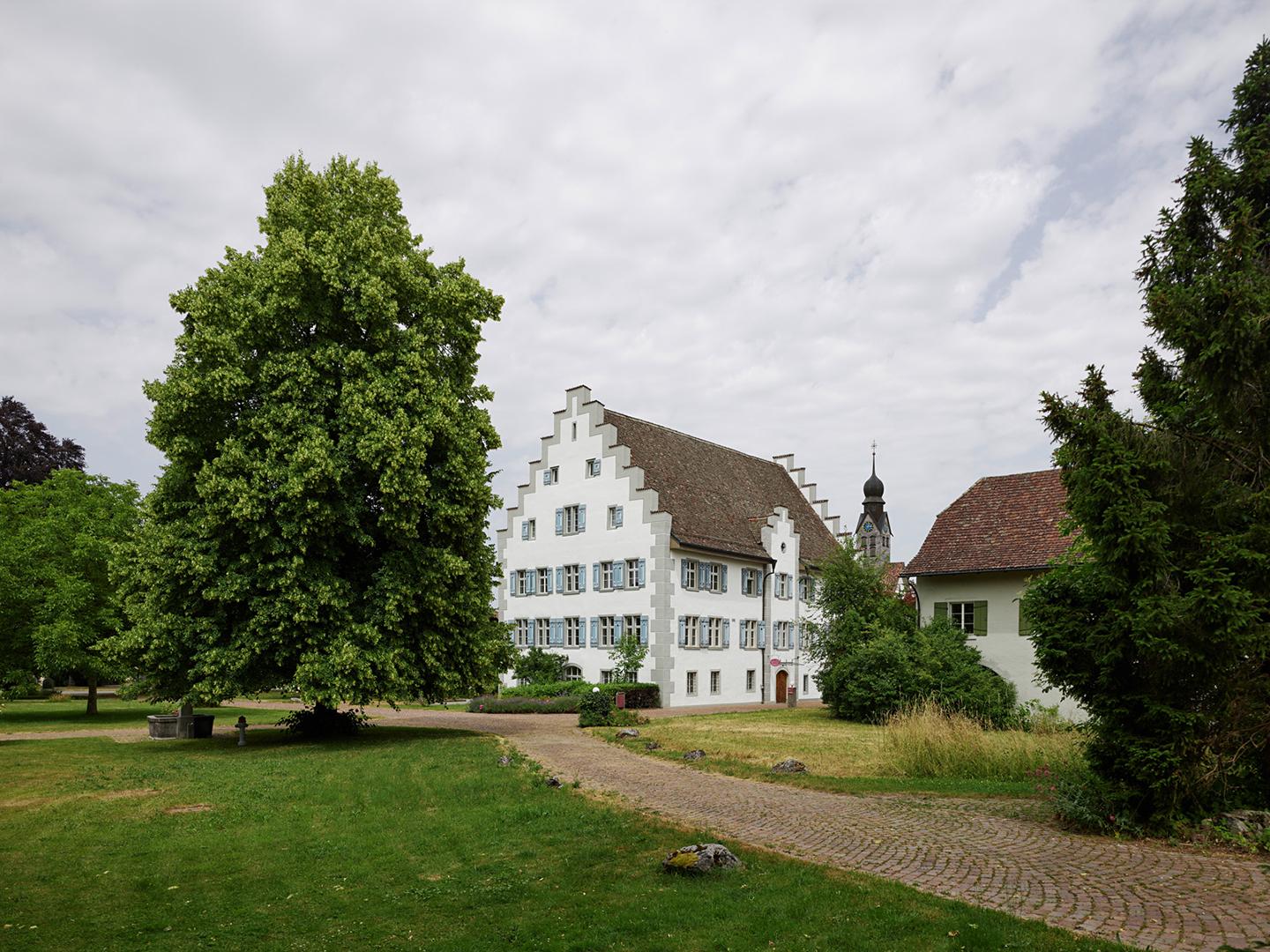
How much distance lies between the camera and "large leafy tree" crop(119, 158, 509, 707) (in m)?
20.9

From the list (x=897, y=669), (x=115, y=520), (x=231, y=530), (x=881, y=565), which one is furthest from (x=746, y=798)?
(x=115, y=520)

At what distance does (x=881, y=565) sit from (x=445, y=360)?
20.4 meters

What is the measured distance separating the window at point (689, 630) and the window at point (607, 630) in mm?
3292

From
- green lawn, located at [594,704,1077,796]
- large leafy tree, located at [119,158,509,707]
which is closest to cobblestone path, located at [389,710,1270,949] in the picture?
green lawn, located at [594,704,1077,796]

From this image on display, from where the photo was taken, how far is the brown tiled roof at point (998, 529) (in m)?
29.7

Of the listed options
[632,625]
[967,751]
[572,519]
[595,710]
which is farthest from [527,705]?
[967,751]

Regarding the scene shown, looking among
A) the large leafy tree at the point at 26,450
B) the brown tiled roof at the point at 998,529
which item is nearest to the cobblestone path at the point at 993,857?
the brown tiled roof at the point at 998,529

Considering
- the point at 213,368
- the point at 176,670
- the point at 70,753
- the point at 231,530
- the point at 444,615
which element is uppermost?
the point at 213,368

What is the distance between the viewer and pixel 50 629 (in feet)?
97.9

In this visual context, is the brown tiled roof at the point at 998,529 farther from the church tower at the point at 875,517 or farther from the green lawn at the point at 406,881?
the church tower at the point at 875,517

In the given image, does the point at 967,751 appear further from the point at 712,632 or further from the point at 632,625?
the point at 712,632

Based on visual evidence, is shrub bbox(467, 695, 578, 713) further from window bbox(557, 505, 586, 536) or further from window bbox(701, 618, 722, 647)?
window bbox(557, 505, 586, 536)

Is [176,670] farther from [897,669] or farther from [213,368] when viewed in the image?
[897,669]

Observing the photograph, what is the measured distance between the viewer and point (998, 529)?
31.3m
